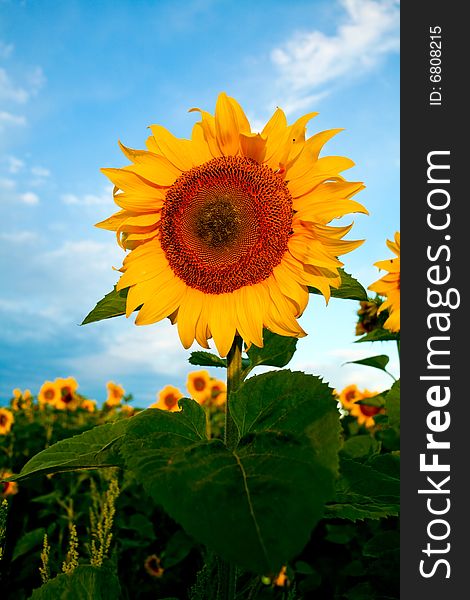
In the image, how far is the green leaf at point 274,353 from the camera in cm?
197

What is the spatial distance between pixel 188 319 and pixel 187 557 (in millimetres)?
3256

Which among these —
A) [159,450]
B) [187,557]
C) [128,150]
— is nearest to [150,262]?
[128,150]

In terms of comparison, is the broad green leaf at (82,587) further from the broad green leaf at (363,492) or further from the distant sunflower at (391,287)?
the distant sunflower at (391,287)

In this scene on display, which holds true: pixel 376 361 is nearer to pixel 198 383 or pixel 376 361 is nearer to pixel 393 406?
pixel 393 406

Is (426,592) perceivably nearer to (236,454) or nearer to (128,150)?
(236,454)

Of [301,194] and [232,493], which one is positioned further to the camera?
[301,194]

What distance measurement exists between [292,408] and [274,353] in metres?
Answer: 0.58

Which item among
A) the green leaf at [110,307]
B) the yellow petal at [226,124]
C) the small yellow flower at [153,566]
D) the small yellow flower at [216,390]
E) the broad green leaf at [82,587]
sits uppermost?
the small yellow flower at [216,390]

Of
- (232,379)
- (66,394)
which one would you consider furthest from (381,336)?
(66,394)

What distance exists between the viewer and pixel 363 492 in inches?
69.1

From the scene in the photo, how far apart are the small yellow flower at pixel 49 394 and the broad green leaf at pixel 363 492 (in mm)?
6637

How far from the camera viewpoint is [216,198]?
6.52 ft

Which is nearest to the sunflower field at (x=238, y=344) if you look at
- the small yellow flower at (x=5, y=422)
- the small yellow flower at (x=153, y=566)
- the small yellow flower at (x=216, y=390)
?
the small yellow flower at (x=153, y=566)

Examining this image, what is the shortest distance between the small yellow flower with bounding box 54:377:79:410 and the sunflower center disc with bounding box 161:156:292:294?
6315mm
